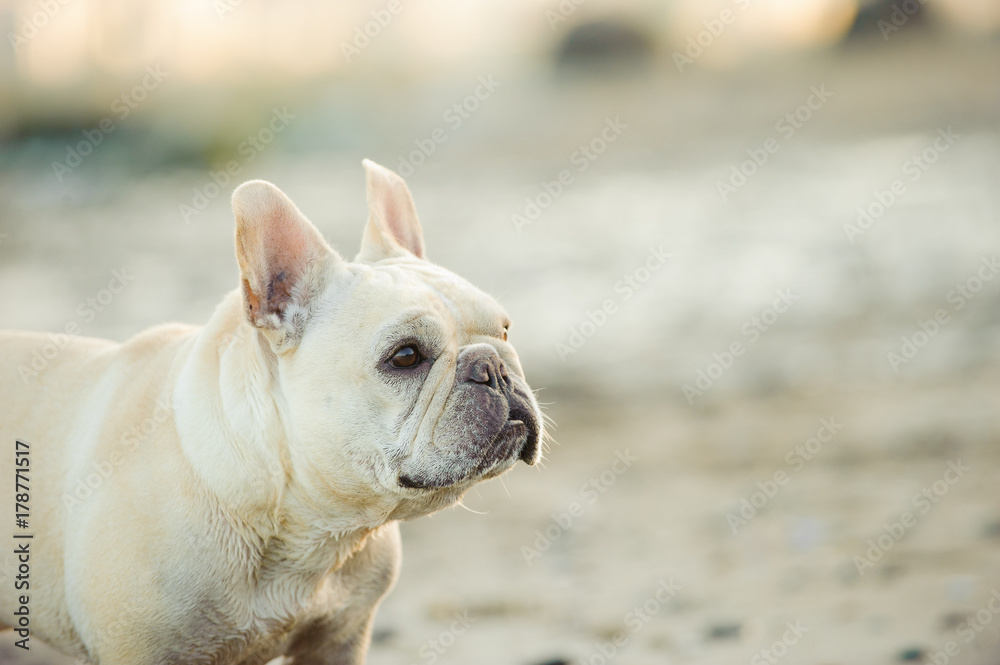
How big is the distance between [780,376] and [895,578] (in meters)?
3.70

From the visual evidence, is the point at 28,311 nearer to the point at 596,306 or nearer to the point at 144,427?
the point at 596,306

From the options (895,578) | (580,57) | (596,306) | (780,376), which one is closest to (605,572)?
(895,578)

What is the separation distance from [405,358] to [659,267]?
983 centimetres

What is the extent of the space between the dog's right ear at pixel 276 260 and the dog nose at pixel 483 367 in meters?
0.58

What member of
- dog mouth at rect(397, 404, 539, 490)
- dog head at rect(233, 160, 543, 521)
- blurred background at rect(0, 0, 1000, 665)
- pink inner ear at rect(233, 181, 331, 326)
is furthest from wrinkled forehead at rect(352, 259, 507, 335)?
blurred background at rect(0, 0, 1000, 665)

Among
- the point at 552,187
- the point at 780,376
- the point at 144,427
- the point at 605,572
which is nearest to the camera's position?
the point at 144,427

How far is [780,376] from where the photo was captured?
8836 millimetres

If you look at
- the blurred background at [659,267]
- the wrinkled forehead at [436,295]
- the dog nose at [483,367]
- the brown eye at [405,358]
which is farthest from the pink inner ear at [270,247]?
the blurred background at [659,267]

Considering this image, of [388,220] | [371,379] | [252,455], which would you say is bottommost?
[252,455]

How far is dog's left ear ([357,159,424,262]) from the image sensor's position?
390 centimetres

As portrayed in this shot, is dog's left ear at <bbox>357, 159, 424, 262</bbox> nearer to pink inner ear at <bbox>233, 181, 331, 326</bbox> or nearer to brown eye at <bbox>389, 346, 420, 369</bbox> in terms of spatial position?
pink inner ear at <bbox>233, 181, 331, 326</bbox>

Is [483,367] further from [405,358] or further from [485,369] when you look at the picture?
[405,358]

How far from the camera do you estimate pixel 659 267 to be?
41.8ft

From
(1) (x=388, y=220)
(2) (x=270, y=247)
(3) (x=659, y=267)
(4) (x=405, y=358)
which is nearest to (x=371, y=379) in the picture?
(4) (x=405, y=358)
